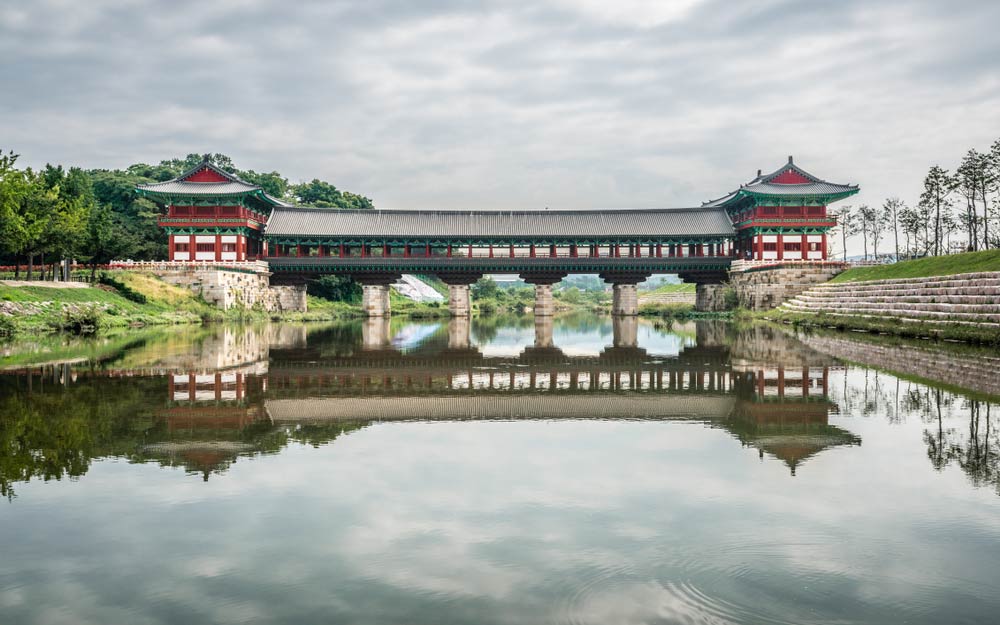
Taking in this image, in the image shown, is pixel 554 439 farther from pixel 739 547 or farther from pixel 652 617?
pixel 652 617

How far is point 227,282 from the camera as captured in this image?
58.7 m

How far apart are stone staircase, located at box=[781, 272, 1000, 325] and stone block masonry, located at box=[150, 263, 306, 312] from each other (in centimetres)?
4351

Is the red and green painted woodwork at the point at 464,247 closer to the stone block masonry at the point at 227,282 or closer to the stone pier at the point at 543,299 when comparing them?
the stone block masonry at the point at 227,282

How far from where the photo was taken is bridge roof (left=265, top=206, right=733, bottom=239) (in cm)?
6844

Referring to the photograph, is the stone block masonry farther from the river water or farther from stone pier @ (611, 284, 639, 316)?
the river water

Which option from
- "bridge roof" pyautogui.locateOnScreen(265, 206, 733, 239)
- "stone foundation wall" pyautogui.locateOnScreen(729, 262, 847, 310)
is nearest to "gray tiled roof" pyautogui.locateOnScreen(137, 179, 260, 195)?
"bridge roof" pyautogui.locateOnScreen(265, 206, 733, 239)

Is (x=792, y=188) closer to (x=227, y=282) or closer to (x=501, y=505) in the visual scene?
(x=227, y=282)

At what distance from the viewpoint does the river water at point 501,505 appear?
5074 millimetres

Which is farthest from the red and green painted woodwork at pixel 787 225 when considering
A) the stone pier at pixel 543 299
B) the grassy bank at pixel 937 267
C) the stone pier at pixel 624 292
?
the stone pier at pixel 543 299

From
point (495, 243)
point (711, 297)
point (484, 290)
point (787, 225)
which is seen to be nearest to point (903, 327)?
point (787, 225)

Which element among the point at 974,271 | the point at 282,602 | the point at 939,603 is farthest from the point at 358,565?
the point at 974,271

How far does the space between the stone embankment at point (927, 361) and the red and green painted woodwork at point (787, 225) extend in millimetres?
37545

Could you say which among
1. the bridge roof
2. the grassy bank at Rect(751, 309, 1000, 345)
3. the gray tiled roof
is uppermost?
the gray tiled roof

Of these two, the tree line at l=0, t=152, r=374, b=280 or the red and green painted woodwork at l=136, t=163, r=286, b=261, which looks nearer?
the tree line at l=0, t=152, r=374, b=280
